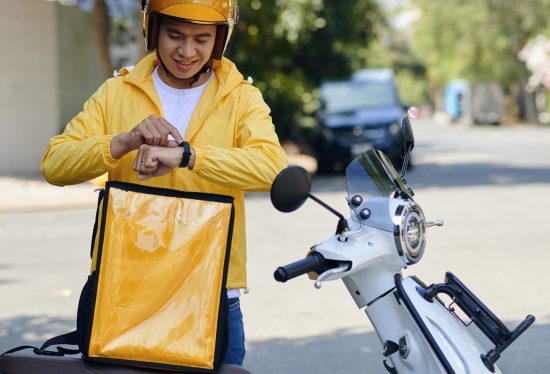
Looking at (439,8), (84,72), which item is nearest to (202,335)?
(84,72)

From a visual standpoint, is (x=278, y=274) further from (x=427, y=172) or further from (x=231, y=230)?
(x=427, y=172)

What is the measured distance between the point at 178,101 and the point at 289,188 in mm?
540

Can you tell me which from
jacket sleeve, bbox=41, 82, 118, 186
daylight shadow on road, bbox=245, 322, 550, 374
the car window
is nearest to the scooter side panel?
jacket sleeve, bbox=41, 82, 118, 186

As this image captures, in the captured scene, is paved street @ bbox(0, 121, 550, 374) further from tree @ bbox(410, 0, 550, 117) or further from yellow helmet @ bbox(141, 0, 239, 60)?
tree @ bbox(410, 0, 550, 117)

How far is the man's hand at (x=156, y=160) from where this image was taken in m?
2.35

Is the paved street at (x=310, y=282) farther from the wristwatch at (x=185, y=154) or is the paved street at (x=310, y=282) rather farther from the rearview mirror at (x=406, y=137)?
the wristwatch at (x=185, y=154)

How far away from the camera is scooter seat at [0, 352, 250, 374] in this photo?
235cm

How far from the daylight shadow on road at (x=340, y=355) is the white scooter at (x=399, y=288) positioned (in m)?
2.95

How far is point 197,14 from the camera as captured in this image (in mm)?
2578

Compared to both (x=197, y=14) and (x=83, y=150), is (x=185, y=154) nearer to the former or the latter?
(x=83, y=150)

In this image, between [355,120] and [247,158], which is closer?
[247,158]

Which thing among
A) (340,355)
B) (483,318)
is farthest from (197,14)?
(340,355)

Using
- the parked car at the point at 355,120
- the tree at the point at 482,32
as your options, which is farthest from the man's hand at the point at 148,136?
the tree at the point at 482,32

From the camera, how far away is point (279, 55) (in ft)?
76.0
